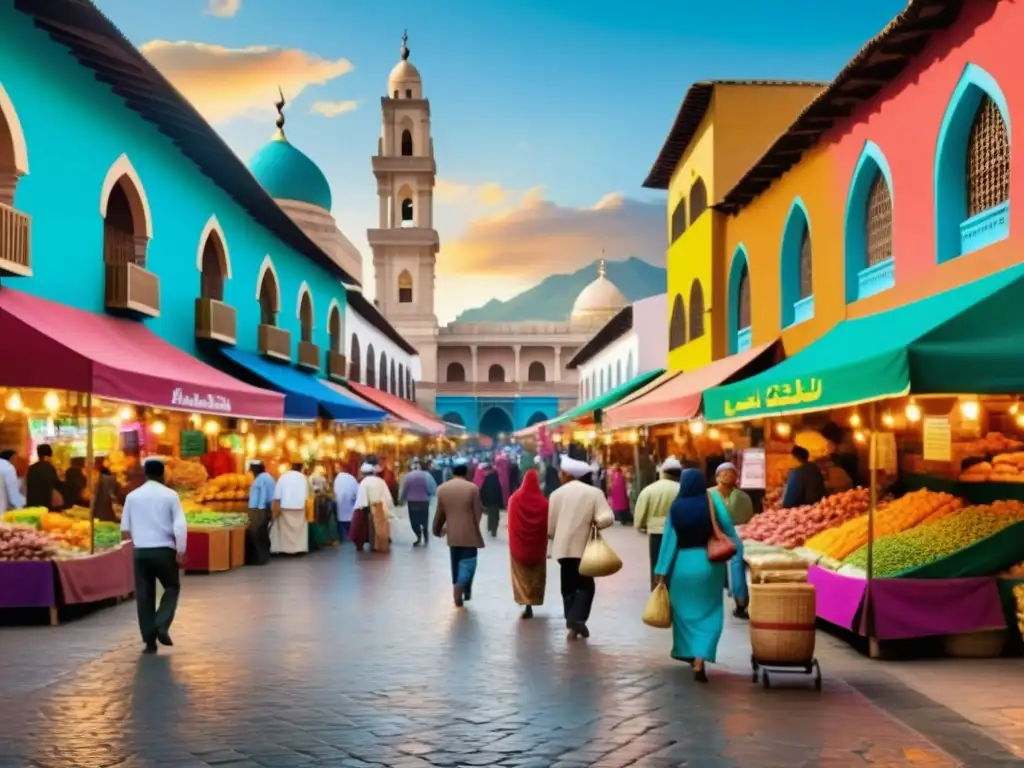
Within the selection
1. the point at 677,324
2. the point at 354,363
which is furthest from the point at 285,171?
the point at 677,324

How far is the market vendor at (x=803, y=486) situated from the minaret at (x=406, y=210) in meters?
53.8

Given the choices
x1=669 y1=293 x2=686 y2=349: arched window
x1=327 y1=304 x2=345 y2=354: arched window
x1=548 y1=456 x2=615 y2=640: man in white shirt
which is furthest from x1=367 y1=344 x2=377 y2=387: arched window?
x1=548 y1=456 x2=615 y2=640: man in white shirt

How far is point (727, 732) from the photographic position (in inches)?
275

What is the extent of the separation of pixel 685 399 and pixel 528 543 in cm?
515

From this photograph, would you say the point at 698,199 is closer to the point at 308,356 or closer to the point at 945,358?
the point at 308,356

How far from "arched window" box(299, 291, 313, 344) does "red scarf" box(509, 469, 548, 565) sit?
17859 millimetres

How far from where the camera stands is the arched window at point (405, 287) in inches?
2781

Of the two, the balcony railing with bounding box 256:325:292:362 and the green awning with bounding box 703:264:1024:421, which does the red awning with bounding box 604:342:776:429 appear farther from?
the balcony railing with bounding box 256:325:292:362

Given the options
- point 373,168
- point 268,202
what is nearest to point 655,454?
point 268,202

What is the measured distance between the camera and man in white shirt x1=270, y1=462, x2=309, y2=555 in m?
18.7

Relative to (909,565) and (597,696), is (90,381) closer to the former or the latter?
(597,696)

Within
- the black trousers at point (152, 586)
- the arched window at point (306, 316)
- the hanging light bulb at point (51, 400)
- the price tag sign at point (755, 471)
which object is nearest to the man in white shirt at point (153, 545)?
the black trousers at point (152, 586)

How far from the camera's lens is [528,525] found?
461 inches

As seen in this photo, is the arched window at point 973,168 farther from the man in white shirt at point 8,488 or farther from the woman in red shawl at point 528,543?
the man in white shirt at point 8,488
